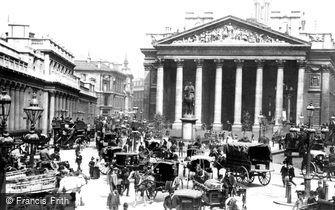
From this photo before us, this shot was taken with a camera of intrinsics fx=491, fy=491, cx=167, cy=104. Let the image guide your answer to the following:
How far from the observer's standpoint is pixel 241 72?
249 feet

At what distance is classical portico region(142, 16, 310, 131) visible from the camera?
74000 mm

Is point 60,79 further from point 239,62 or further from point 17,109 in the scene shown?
point 239,62

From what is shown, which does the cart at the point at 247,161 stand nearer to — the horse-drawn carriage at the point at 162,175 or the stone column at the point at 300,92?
the horse-drawn carriage at the point at 162,175

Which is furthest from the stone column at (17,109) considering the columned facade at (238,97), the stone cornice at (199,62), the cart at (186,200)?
the columned facade at (238,97)

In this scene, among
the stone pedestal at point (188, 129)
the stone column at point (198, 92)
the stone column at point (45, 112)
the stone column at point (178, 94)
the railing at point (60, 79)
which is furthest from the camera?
the stone column at point (178, 94)

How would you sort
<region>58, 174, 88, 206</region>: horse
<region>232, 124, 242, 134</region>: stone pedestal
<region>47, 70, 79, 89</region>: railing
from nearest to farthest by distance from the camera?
<region>58, 174, 88, 206</region>: horse, <region>47, 70, 79, 89</region>: railing, <region>232, 124, 242, 134</region>: stone pedestal

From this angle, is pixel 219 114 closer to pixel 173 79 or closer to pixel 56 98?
pixel 173 79

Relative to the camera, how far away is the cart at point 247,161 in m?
26.8

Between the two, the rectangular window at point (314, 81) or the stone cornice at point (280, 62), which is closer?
the stone cornice at point (280, 62)

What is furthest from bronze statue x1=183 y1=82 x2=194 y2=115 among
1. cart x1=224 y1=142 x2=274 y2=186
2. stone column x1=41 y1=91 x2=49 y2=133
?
stone column x1=41 y1=91 x2=49 y2=133

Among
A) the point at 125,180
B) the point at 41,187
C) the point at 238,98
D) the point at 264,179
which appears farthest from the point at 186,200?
the point at 238,98

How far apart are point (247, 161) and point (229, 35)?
50486 mm

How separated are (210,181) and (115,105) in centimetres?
11015

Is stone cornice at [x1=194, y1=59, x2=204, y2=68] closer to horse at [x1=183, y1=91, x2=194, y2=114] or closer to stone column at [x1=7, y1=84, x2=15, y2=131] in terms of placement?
horse at [x1=183, y1=91, x2=194, y2=114]
